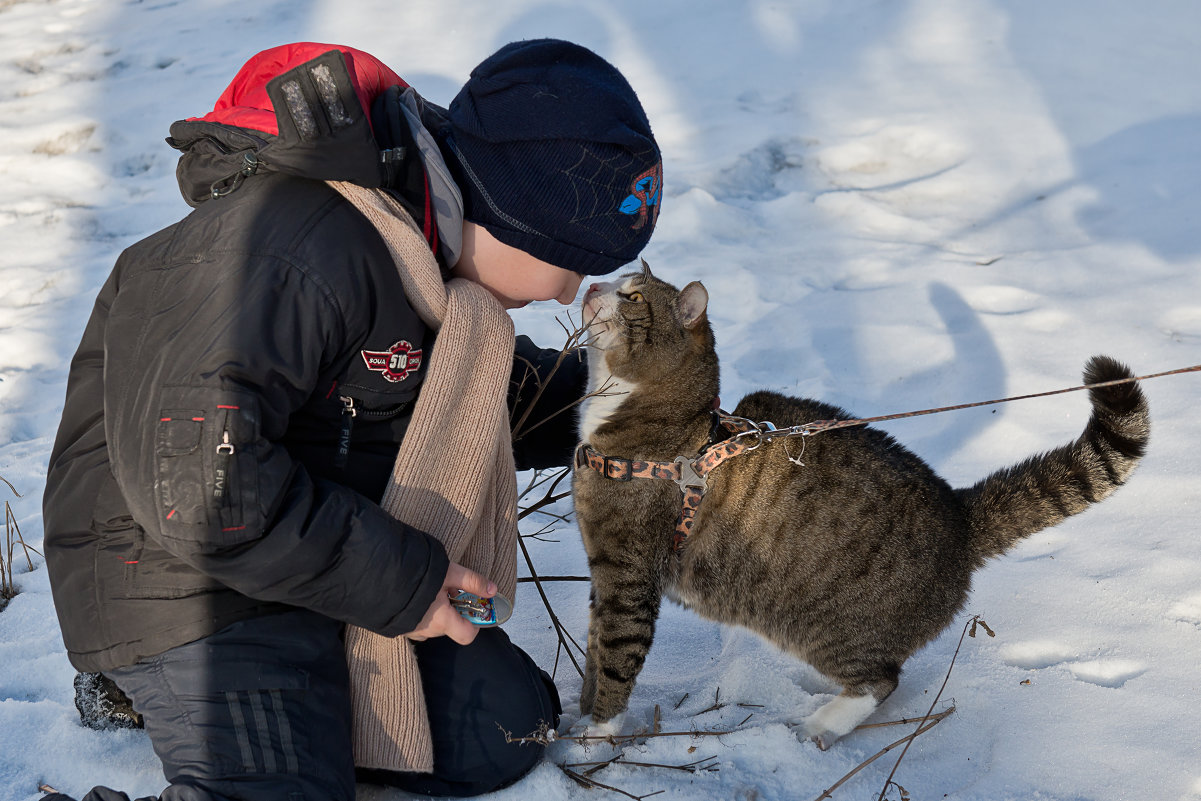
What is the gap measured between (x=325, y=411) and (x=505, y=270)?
568 millimetres

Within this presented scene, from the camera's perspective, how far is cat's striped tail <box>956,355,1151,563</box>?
2.29 metres

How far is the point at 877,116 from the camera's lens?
5.87 m

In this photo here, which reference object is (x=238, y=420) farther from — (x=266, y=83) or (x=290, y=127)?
(x=266, y=83)

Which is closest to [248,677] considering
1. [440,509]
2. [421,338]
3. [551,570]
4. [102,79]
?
[440,509]

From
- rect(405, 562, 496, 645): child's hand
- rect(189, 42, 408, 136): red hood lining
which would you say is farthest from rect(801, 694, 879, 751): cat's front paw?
rect(189, 42, 408, 136): red hood lining

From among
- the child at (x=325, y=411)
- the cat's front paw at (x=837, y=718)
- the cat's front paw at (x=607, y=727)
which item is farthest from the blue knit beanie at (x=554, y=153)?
the cat's front paw at (x=837, y=718)

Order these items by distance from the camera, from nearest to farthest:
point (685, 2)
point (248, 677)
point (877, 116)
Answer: point (248, 677)
point (877, 116)
point (685, 2)

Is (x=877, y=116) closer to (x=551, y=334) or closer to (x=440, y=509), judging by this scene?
(x=551, y=334)

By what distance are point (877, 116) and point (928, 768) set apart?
4.70 meters

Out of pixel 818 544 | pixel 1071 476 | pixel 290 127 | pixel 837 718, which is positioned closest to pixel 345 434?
pixel 290 127

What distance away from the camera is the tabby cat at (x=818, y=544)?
2455mm

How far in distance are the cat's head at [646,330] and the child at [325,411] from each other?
417 millimetres

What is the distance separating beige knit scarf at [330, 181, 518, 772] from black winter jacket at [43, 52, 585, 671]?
2.8 inches

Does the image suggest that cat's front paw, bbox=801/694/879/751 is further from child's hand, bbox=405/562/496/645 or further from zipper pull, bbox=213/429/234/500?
zipper pull, bbox=213/429/234/500
